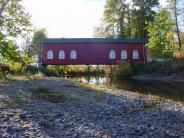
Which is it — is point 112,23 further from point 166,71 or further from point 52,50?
point 166,71

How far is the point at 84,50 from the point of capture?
52344mm

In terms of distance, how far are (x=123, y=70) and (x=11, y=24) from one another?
72.2 feet

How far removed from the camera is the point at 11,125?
11281mm

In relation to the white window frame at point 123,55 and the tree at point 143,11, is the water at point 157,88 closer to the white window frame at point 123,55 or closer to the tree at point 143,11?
the white window frame at point 123,55

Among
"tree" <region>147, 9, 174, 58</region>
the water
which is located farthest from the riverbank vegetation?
the water

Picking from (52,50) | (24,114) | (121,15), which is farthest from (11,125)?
(121,15)

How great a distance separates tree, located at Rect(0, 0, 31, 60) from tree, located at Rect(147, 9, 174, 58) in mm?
26554

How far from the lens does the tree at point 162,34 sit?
53.4m

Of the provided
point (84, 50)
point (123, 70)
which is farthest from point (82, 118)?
point (84, 50)

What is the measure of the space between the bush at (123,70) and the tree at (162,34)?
631 cm

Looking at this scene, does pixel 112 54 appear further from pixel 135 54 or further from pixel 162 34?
pixel 162 34

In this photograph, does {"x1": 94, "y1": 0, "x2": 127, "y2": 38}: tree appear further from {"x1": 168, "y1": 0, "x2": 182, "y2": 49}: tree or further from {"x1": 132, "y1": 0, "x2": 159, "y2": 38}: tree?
{"x1": 168, "y1": 0, "x2": 182, "y2": 49}: tree

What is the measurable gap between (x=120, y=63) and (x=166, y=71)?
5848 mm

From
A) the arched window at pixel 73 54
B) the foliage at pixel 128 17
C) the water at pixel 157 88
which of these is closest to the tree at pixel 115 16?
the foliage at pixel 128 17
